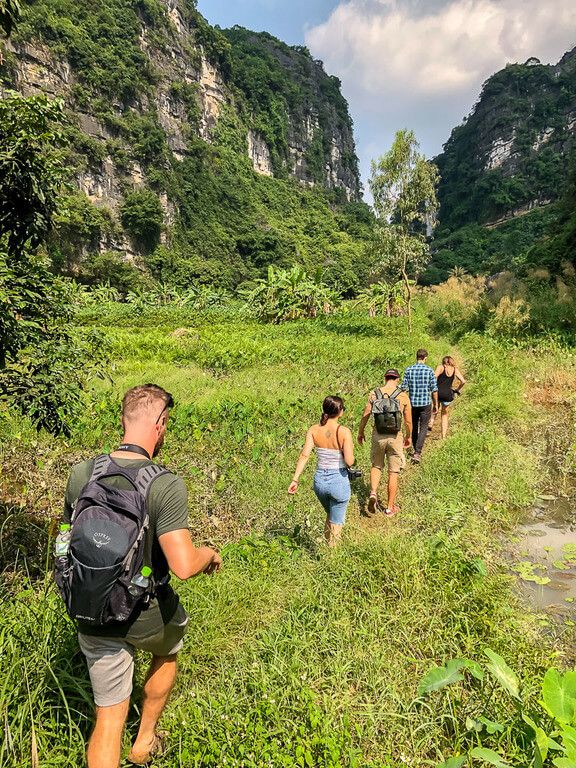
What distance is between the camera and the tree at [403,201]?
18.3m

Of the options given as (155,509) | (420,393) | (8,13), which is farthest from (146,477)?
(420,393)

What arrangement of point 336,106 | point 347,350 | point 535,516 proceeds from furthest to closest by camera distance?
point 336,106 → point 347,350 → point 535,516

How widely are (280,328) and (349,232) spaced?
9156 cm

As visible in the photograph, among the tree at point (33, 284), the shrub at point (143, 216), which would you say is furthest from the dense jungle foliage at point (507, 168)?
the tree at point (33, 284)

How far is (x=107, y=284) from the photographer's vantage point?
179 feet

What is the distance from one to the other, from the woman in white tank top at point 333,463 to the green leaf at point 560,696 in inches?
98.1

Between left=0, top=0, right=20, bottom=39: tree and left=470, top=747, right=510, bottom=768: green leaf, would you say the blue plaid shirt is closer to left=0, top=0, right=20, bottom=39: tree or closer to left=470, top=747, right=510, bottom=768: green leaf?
left=470, top=747, right=510, bottom=768: green leaf

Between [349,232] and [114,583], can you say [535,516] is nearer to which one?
[114,583]

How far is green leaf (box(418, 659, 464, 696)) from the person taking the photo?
2.33 m

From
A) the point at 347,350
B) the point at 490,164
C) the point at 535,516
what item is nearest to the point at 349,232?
the point at 490,164

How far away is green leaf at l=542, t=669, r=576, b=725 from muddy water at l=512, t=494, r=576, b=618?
2122 millimetres

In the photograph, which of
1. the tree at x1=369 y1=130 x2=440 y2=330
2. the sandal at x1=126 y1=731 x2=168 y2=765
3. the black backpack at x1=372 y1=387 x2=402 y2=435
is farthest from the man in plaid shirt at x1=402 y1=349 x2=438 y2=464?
the tree at x1=369 y1=130 x2=440 y2=330

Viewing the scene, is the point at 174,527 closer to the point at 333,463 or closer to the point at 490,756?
the point at 490,756

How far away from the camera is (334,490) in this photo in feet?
14.2
